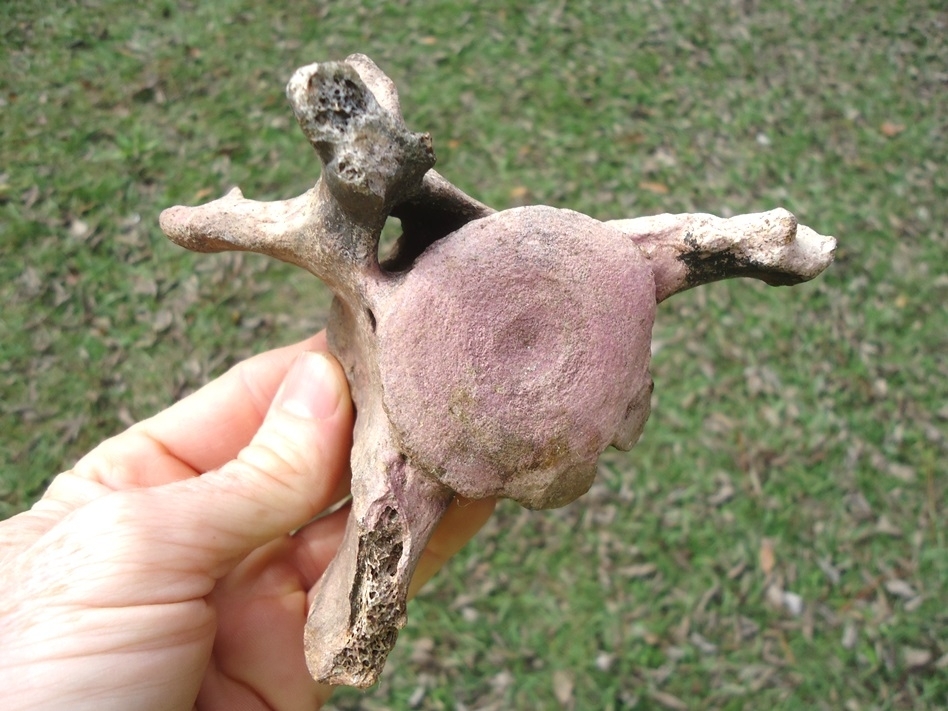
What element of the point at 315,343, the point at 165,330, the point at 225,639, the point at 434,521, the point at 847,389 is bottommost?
the point at 847,389

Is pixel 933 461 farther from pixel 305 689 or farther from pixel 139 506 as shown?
pixel 139 506

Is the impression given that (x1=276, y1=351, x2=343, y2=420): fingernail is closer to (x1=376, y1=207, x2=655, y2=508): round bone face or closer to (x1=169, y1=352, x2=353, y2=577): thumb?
(x1=169, y1=352, x2=353, y2=577): thumb

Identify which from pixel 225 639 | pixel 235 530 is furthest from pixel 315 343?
pixel 225 639

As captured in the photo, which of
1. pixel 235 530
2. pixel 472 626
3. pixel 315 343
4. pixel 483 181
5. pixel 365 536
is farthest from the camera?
pixel 483 181

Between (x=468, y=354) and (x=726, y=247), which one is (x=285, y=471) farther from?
(x=726, y=247)

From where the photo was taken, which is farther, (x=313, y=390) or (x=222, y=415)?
(x=222, y=415)

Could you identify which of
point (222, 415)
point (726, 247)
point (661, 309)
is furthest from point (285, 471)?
point (661, 309)

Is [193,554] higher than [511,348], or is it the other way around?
[511,348]

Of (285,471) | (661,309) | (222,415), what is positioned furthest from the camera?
(661,309)
